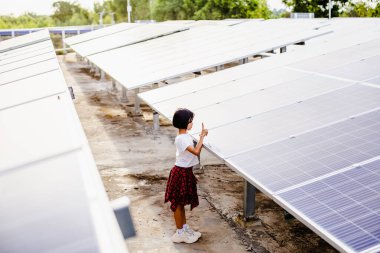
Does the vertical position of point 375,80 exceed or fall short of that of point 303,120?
it exceeds it

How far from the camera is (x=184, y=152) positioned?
5727mm

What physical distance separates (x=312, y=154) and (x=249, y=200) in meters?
1.77

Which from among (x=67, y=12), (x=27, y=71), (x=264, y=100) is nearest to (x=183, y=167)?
(x=264, y=100)

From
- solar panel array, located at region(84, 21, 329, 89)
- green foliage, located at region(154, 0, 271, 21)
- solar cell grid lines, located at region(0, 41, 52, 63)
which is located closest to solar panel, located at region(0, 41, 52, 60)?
solar cell grid lines, located at region(0, 41, 52, 63)

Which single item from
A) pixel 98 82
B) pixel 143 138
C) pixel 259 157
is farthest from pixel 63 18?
pixel 259 157

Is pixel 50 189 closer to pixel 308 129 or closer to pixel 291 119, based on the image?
pixel 308 129

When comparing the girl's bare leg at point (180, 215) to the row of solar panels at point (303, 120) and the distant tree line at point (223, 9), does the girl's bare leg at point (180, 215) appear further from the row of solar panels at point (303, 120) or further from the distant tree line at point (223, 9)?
the distant tree line at point (223, 9)

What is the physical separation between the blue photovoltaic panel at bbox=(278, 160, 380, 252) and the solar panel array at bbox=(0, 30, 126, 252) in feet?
6.77

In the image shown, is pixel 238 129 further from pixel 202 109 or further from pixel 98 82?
pixel 98 82

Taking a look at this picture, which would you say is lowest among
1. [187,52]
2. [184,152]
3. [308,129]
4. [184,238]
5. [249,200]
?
[184,238]

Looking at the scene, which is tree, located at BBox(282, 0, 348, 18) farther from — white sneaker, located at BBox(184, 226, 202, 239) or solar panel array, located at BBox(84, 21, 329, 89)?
white sneaker, located at BBox(184, 226, 202, 239)

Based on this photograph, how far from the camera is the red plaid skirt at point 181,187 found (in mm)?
5816

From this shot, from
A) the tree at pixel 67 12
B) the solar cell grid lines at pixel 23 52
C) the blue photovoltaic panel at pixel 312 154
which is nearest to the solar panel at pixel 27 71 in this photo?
the solar cell grid lines at pixel 23 52

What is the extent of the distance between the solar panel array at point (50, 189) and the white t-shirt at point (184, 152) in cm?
146
